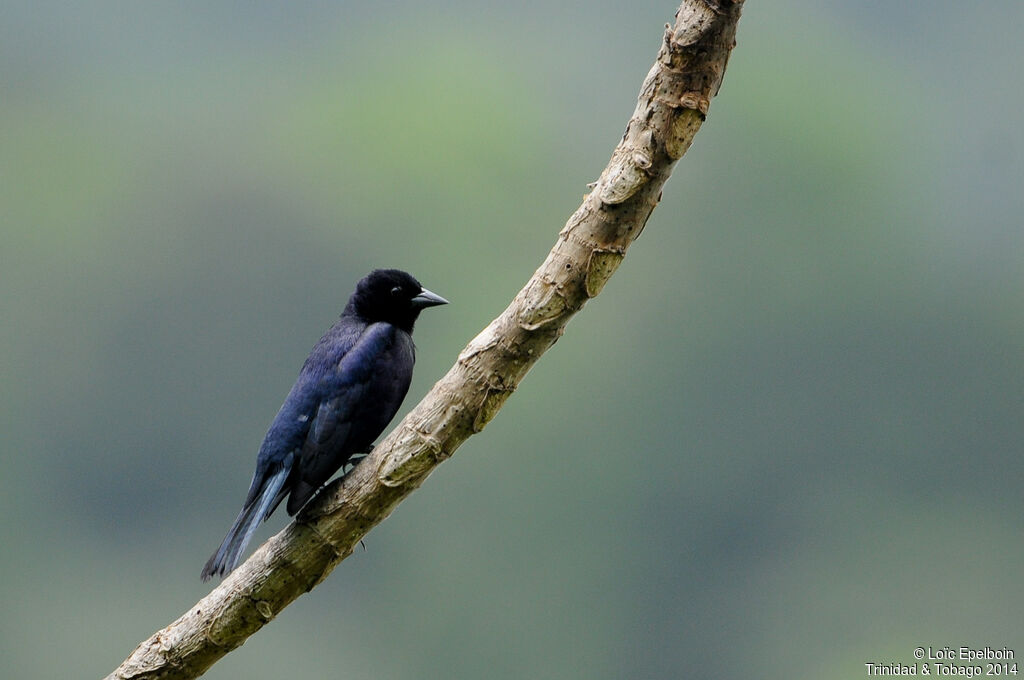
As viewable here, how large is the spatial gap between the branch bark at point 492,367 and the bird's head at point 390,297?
3.90ft

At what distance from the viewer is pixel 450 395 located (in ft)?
13.6

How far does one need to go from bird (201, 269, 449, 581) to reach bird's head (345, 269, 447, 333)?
0.03 meters

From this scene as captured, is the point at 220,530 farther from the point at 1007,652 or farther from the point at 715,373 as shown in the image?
the point at 1007,652

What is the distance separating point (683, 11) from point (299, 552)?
2.25m

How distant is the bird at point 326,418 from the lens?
15.4 ft

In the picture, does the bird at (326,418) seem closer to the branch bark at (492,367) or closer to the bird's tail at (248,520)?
the bird's tail at (248,520)

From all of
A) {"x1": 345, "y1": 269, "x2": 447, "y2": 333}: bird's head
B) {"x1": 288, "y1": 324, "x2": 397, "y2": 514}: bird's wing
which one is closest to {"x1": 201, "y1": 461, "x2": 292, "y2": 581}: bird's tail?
{"x1": 288, "y1": 324, "x2": 397, "y2": 514}: bird's wing

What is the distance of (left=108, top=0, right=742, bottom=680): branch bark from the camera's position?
369cm

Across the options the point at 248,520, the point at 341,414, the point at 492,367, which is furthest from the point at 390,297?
the point at 492,367

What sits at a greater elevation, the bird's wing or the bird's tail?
the bird's wing

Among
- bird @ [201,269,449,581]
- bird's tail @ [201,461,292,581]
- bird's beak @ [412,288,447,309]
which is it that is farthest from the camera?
bird's beak @ [412,288,447,309]

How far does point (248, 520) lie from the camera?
4.75m

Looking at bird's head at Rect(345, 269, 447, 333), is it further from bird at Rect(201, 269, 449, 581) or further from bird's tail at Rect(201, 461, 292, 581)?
bird's tail at Rect(201, 461, 292, 581)

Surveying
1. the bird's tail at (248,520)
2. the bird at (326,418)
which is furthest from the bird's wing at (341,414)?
the bird's tail at (248,520)
